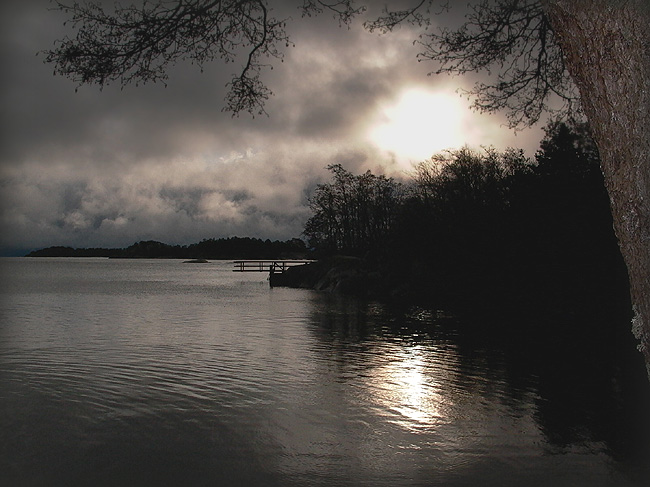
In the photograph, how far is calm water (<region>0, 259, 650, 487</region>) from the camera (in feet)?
17.3

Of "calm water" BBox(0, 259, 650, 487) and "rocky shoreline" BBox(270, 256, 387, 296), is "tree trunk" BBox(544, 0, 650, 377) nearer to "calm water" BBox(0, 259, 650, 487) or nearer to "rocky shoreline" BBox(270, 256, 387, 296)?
"calm water" BBox(0, 259, 650, 487)

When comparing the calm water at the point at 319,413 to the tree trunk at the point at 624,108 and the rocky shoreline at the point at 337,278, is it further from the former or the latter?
the rocky shoreline at the point at 337,278

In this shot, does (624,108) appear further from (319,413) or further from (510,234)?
(510,234)

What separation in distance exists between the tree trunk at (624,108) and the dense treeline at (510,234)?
A: 17.8ft

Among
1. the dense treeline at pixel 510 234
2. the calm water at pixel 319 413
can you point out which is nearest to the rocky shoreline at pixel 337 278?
the dense treeline at pixel 510 234

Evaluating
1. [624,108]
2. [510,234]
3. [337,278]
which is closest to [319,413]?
[624,108]

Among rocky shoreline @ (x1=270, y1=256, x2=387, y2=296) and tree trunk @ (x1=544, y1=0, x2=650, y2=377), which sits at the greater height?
tree trunk @ (x1=544, y1=0, x2=650, y2=377)

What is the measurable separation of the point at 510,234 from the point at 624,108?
19453 millimetres

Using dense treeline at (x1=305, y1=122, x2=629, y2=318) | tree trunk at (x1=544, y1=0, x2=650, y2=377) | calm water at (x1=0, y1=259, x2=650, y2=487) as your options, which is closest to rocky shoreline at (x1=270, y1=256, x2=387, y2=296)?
dense treeline at (x1=305, y1=122, x2=629, y2=318)

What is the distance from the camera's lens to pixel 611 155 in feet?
8.86

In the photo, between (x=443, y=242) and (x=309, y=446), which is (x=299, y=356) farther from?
(x=443, y=242)

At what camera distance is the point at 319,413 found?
288 inches

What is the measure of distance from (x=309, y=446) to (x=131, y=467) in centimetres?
184

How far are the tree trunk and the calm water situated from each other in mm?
3177
